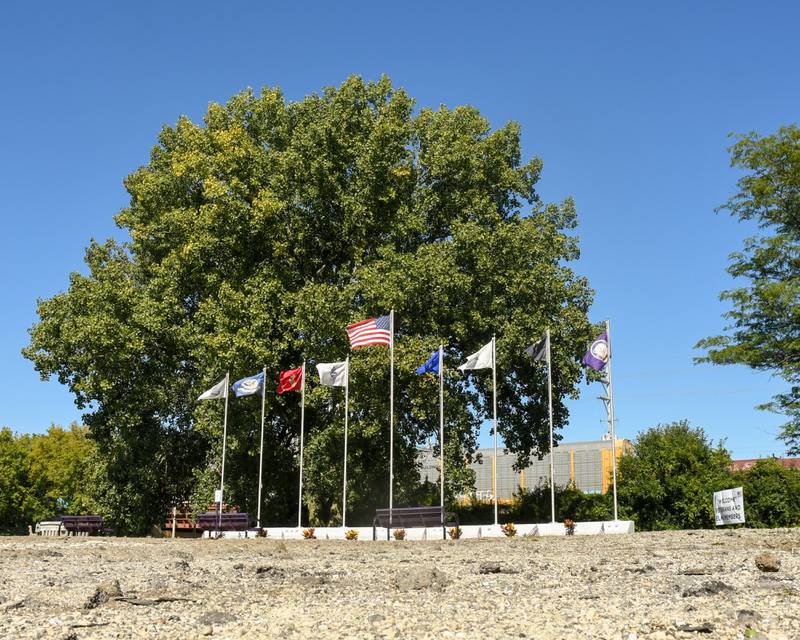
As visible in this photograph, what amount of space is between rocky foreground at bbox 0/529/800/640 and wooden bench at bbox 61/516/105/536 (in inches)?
980

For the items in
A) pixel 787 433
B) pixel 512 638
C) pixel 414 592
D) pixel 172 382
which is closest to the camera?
pixel 512 638

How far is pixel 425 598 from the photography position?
8.86 metres

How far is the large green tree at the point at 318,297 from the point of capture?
3300 centimetres

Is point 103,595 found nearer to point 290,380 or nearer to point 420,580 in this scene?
point 420,580

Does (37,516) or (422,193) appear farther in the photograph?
(37,516)

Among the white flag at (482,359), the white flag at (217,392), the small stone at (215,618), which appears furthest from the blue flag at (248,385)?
the small stone at (215,618)

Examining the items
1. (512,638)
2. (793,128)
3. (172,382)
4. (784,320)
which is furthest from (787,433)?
(512,638)

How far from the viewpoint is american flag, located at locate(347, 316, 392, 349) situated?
29.5 m

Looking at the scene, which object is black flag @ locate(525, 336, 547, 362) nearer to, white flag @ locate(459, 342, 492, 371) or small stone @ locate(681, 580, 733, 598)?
white flag @ locate(459, 342, 492, 371)

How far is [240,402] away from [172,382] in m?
4.24

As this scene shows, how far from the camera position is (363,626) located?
7254mm

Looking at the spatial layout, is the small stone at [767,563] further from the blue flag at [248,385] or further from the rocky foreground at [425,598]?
the blue flag at [248,385]

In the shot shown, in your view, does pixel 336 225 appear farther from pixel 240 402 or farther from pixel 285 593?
pixel 285 593

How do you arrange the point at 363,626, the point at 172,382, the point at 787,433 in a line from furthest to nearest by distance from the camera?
the point at 172,382, the point at 787,433, the point at 363,626
